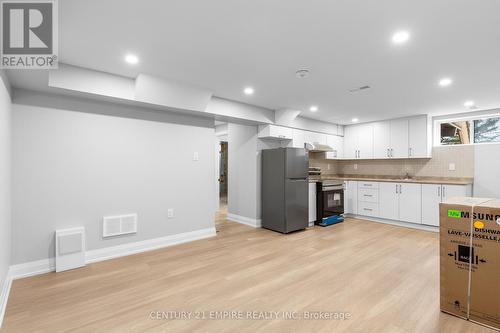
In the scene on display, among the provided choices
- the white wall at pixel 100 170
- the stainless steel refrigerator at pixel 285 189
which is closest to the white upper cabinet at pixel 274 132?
the stainless steel refrigerator at pixel 285 189

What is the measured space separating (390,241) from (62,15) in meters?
4.92

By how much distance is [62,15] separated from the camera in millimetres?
1842

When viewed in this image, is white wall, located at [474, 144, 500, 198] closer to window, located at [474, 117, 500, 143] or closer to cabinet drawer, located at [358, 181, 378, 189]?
window, located at [474, 117, 500, 143]

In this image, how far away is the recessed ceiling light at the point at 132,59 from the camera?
253 centimetres

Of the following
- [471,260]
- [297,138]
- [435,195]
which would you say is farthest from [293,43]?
[435,195]

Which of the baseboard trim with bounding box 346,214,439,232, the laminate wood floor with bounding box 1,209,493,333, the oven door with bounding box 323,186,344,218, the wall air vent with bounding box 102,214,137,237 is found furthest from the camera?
the oven door with bounding box 323,186,344,218

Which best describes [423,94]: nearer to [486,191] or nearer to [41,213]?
[486,191]

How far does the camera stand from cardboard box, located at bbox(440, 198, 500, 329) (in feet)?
A: 6.08

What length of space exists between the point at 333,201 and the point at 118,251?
13.4ft

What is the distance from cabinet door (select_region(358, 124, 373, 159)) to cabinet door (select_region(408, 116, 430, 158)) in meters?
0.84

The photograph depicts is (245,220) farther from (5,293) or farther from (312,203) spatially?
(5,293)

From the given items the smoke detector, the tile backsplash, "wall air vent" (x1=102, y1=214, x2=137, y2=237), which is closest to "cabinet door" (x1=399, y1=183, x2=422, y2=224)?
the tile backsplash

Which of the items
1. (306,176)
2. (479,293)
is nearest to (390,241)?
(306,176)

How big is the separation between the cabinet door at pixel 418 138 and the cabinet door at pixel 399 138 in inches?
3.0
